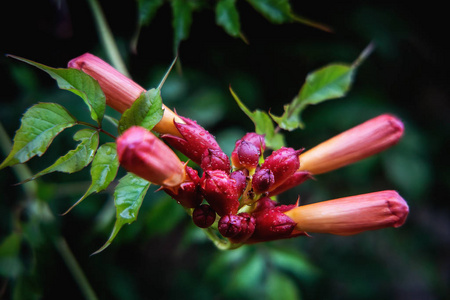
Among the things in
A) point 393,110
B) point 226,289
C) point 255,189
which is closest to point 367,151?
point 255,189

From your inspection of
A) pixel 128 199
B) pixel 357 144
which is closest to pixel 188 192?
pixel 128 199

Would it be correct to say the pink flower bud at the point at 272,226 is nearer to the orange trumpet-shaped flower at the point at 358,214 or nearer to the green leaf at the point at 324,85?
the orange trumpet-shaped flower at the point at 358,214

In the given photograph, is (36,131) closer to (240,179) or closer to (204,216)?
(204,216)

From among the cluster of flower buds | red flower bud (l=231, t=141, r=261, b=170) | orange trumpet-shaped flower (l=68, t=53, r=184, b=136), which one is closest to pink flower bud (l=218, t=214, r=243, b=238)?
the cluster of flower buds

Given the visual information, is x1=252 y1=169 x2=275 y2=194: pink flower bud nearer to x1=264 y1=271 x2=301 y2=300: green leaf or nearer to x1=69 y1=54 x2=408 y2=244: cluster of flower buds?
x1=69 y1=54 x2=408 y2=244: cluster of flower buds

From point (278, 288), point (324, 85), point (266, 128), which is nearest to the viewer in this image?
point (266, 128)

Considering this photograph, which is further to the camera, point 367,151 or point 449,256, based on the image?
point 449,256

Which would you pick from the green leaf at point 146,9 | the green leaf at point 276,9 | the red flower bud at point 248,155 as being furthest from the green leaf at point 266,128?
the green leaf at point 146,9

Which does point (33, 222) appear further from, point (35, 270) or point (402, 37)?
point (402, 37)
